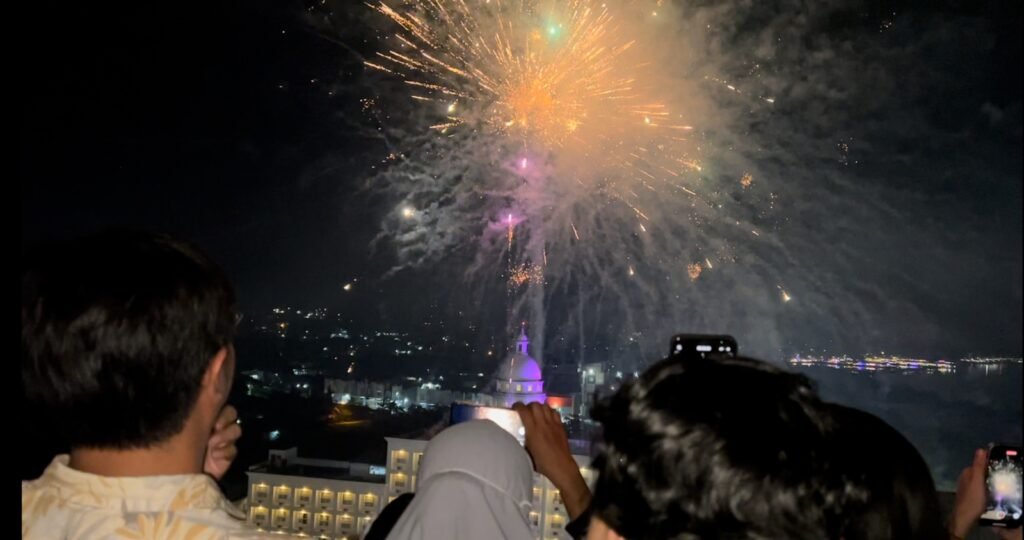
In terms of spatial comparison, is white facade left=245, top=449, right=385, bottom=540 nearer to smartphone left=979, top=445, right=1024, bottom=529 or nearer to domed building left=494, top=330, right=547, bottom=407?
domed building left=494, top=330, right=547, bottom=407

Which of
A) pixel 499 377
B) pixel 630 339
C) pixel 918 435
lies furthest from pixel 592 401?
pixel 630 339

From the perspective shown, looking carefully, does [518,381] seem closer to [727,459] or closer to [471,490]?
[471,490]

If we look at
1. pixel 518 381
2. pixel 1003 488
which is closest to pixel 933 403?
pixel 518 381

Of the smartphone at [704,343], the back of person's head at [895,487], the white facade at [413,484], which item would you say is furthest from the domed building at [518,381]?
the back of person's head at [895,487]

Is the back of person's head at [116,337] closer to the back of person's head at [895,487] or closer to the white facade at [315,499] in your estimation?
the back of person's head at [895,487]

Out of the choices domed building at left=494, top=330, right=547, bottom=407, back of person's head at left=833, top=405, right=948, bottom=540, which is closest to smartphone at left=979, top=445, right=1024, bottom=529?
back of person's head at left=833, top=405, right=948, bottom=540

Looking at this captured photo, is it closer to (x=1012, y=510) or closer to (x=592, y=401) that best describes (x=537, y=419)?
(x=592, y=401)
